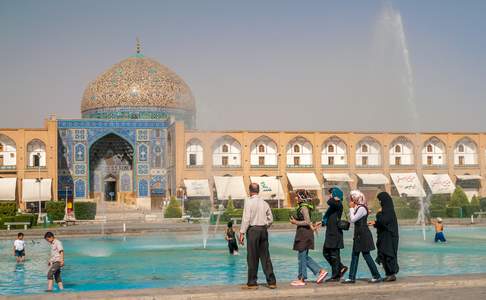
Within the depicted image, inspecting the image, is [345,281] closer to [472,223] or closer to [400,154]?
[472,223]

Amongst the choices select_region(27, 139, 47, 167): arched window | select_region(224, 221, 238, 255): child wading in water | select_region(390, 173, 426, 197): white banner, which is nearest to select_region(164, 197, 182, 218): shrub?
select_region(27, 139, 47, 167): arched window

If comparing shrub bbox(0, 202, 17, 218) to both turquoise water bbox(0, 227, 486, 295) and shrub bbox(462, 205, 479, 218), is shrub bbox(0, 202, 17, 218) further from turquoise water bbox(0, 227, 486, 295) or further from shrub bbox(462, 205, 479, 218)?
shrub bbox(462, 205, 479, 218)

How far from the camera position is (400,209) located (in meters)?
30.3

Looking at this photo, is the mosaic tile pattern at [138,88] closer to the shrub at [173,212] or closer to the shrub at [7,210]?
the shrub at [173,212]

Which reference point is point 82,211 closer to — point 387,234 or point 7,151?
point 7,151

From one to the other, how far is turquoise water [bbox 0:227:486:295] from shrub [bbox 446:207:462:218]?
1017 centimetres

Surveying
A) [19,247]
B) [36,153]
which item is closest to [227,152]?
[36,153]

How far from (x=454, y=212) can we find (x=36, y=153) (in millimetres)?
22954

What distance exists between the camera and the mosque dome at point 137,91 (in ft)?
150

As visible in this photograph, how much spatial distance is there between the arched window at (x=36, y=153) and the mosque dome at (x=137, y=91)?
238 inches

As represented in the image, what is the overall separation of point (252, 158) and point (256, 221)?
113 feet

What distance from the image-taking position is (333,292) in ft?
26.1

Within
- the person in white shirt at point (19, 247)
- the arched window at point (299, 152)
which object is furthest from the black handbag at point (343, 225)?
the arched window at point (299, 152)

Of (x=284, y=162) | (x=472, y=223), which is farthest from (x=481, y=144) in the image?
(x=472, y=223)
